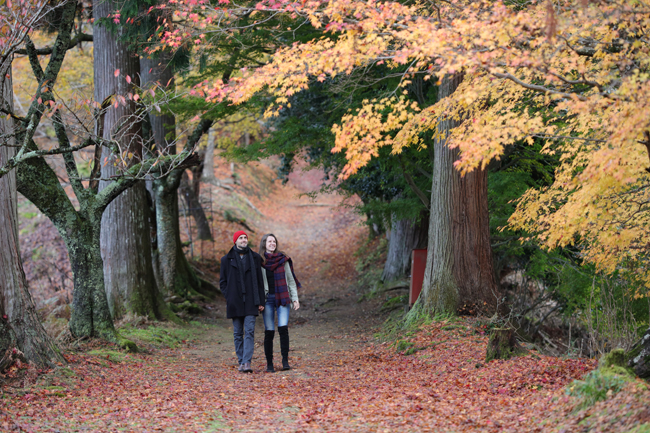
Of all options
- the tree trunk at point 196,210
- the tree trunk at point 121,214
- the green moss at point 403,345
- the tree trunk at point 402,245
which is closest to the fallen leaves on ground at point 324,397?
the green moss at point 403,345

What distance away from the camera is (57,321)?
350 inches

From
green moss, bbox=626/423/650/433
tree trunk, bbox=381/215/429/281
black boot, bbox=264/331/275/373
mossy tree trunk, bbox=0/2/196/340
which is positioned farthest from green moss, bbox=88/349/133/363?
tree trunk, bbox=381/215/429/281

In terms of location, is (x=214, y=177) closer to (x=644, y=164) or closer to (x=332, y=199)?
(x=332, y=199)

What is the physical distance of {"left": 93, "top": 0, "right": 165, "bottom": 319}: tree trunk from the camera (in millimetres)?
9508

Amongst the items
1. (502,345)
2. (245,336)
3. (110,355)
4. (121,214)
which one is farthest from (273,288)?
(121,214)

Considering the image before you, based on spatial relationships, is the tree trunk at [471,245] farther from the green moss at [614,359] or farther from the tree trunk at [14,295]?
the tree trunk at [14,295]

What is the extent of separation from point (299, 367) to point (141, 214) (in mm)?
4880

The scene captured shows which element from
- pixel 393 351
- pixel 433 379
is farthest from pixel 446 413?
pixel 393 351

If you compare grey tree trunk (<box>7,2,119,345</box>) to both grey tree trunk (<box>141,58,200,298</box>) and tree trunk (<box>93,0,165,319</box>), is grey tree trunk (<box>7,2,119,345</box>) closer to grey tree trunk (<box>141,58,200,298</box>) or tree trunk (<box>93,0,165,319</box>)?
tree trunk (<box>93,0,165,319</box>)

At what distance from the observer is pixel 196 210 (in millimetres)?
19078

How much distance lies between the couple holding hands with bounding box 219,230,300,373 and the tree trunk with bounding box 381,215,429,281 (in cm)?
755

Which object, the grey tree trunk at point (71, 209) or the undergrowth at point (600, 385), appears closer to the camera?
the undergrowth at point (600, 385)

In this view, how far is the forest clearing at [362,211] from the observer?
4.41 metres

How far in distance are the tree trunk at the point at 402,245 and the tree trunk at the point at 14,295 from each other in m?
9.50
